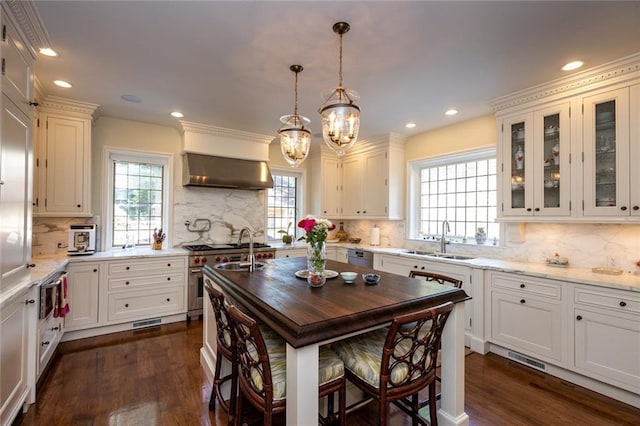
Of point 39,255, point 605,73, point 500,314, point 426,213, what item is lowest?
point 500,314

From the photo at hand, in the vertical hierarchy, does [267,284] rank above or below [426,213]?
below

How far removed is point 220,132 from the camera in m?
4.39

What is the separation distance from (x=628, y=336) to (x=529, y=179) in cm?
150

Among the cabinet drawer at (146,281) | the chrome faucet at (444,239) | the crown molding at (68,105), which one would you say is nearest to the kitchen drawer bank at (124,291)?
the cabinet drawer at (146,281)

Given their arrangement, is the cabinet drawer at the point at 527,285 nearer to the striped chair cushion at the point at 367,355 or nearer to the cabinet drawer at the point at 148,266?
the striped chair cushion at the point at 367,355

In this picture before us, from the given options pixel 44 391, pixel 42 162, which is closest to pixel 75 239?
pixel 42 162

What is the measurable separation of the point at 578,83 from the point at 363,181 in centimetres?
292

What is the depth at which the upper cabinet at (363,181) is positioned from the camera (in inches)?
183

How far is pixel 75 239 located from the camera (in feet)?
11.3

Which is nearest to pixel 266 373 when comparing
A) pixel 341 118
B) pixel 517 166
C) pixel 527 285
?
pixel 341 118

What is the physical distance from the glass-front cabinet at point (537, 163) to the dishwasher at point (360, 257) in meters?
1.87

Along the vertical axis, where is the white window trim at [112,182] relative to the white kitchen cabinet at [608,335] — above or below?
above

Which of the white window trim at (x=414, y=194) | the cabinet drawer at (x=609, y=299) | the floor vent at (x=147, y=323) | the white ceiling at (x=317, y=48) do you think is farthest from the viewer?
the white window trim at (x=414, y=194)

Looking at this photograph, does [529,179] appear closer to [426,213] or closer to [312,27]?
[426,213]
